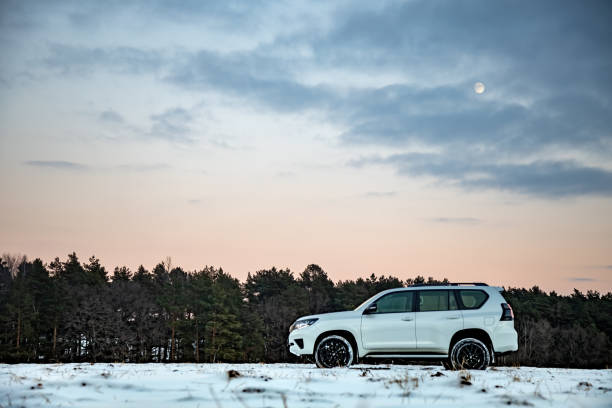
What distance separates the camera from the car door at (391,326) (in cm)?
1155

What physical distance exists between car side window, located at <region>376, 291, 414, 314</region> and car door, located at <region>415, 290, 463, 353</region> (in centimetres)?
22

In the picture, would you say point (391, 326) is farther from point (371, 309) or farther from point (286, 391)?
point (286, 391)

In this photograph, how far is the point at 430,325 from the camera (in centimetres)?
1158

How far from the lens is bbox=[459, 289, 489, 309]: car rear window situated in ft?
38.6

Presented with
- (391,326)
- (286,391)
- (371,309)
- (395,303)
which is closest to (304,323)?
(371,309)

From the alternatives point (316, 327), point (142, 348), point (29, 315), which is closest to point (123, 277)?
point (142, 348)

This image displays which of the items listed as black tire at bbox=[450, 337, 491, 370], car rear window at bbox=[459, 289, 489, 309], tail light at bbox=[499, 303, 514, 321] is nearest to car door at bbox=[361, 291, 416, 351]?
black tire at bbox=[450, 337, 491, 370]

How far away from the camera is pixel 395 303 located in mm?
11859

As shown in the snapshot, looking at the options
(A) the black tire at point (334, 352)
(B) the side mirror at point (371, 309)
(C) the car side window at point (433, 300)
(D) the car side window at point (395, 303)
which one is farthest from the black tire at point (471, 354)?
(A) the black tire at point (334, 352)

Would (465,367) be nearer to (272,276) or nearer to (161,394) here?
(161,394)

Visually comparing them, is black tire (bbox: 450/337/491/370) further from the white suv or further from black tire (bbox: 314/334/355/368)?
black tire (bbox: 314/334/355/368)

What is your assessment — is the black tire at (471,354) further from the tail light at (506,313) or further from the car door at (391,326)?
the car door at (391,326)

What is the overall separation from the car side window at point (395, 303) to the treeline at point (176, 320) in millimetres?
49970

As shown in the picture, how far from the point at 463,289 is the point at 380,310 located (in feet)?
6.10
